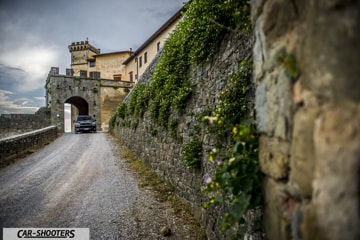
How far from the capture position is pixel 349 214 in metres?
0.87

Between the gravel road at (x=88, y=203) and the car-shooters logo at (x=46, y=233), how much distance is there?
0.12 meters

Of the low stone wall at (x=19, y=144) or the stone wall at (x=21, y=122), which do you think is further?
the stone wall at (x=21, y=122)

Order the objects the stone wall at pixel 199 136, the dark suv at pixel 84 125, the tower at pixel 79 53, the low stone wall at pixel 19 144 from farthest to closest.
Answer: the tower at pixel 79 53
the dark suv at pixel 84 125
the low stone wall at pixel 19 144
the stone wall at pixel 199 136

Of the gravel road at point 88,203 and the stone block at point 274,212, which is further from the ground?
the stone block at point 274,212

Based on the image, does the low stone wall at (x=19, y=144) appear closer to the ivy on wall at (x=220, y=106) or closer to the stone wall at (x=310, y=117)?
the ivy on wall at (x=220, y=106)

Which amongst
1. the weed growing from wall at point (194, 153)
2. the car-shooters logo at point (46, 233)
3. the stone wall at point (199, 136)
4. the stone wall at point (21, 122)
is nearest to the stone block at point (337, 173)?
the stone wall at point (199, 136)

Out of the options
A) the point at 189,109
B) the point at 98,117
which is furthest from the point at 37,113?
the point at 189,109

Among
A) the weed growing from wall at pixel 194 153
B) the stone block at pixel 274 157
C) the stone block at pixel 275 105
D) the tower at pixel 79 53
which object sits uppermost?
the tower at pixel 79 53

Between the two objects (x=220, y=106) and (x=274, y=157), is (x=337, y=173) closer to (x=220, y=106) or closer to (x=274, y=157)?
(x=274, y=157)

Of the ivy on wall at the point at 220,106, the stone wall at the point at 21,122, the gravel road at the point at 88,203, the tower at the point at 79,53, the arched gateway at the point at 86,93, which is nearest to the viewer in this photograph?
the ivy on wall at the point at 220,106

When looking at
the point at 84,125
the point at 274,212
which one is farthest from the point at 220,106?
the point at 84,125

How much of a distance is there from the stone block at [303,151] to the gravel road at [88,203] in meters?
3.03

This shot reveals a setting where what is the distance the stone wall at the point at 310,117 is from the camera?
880 mm

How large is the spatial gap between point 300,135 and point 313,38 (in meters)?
0.47
